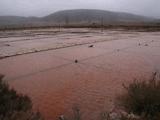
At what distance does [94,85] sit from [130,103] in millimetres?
2166

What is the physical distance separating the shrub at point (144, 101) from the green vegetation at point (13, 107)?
1538 mm

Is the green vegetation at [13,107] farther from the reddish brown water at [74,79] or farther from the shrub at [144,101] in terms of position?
the shrub at [144,101]

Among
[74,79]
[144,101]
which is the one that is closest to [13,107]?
[144,101]

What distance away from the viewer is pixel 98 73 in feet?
24.7

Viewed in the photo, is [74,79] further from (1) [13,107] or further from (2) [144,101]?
(1) [13,107]

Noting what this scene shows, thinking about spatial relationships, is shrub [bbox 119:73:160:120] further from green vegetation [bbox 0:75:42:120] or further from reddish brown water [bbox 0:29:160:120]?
green vegetation [bbox 0:75:42:120]

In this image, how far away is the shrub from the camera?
3.72 meters

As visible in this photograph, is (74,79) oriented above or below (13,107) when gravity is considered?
below

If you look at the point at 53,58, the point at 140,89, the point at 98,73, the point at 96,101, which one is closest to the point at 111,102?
the point at 96,101

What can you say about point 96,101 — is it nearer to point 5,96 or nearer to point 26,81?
point 5,96

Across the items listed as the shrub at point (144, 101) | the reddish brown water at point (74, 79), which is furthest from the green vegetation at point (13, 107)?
the shrub at point (144, 101)

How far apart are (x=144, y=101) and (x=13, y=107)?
6.72ft

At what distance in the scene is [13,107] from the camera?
11.8ft

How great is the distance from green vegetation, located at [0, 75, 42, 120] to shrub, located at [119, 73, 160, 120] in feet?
5.05
